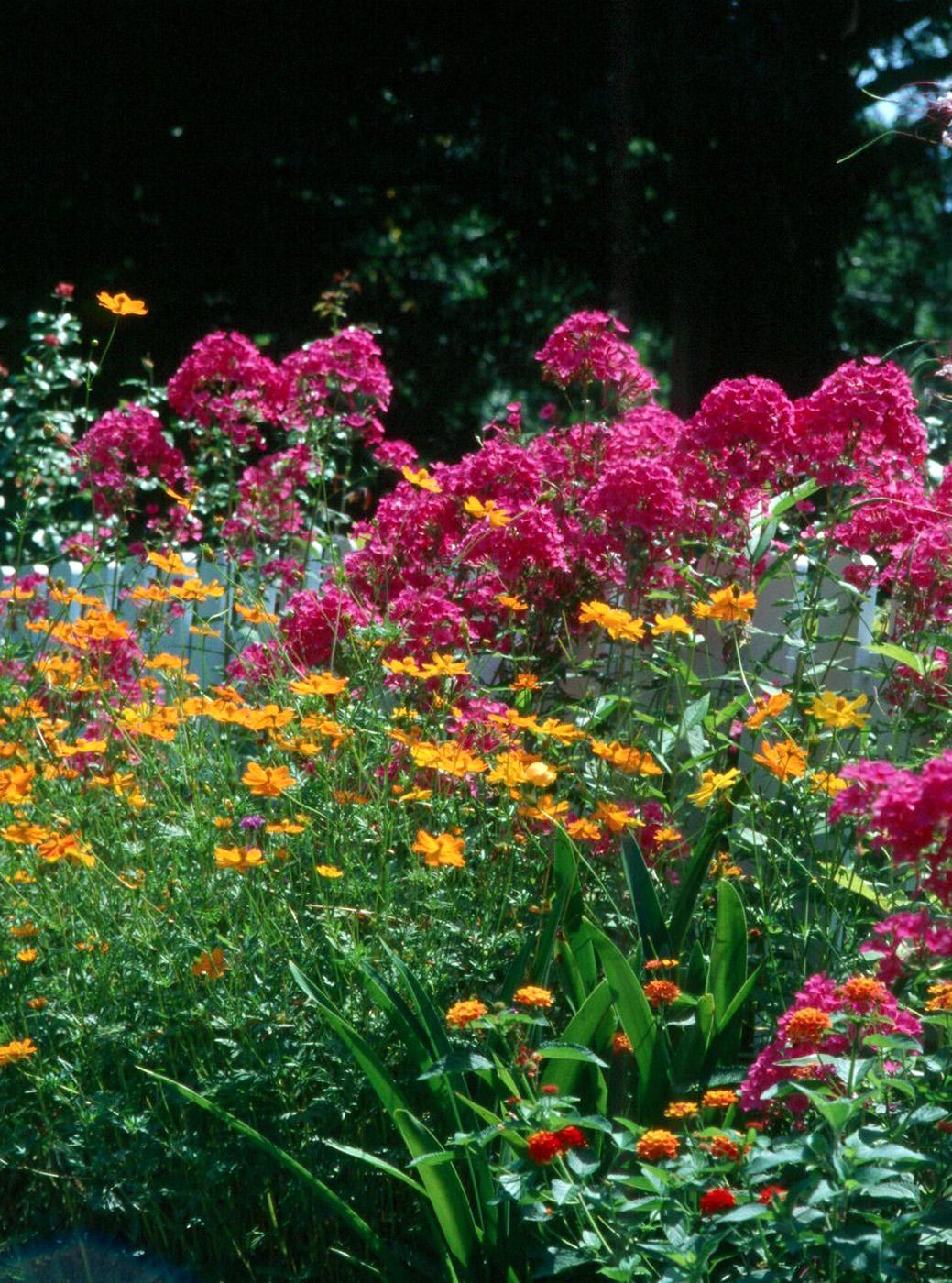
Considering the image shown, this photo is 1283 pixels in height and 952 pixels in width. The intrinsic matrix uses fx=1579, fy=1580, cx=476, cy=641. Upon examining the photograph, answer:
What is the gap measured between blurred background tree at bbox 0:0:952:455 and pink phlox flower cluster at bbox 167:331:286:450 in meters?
5.64

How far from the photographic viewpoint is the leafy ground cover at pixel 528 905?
1978mm

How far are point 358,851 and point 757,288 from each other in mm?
8171

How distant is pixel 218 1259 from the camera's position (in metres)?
2.40

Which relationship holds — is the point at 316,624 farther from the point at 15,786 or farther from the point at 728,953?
the point at 728,953

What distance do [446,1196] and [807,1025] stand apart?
60 centimetres

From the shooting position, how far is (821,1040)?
1975mm

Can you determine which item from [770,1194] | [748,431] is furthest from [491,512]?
[770,1194]

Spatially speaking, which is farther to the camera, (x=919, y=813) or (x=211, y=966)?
(x=211, y=966)

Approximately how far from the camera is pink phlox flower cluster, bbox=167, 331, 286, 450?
4.22 meters

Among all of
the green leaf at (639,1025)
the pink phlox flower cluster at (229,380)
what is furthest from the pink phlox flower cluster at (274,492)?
the green leaf at (639,1025)

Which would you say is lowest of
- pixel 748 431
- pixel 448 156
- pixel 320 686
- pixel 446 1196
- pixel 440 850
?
pixel 446 1196

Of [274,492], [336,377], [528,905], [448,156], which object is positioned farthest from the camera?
[448,156]

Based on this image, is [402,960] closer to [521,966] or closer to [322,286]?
[521,966]

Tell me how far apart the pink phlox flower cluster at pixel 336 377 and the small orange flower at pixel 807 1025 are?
249 cm
